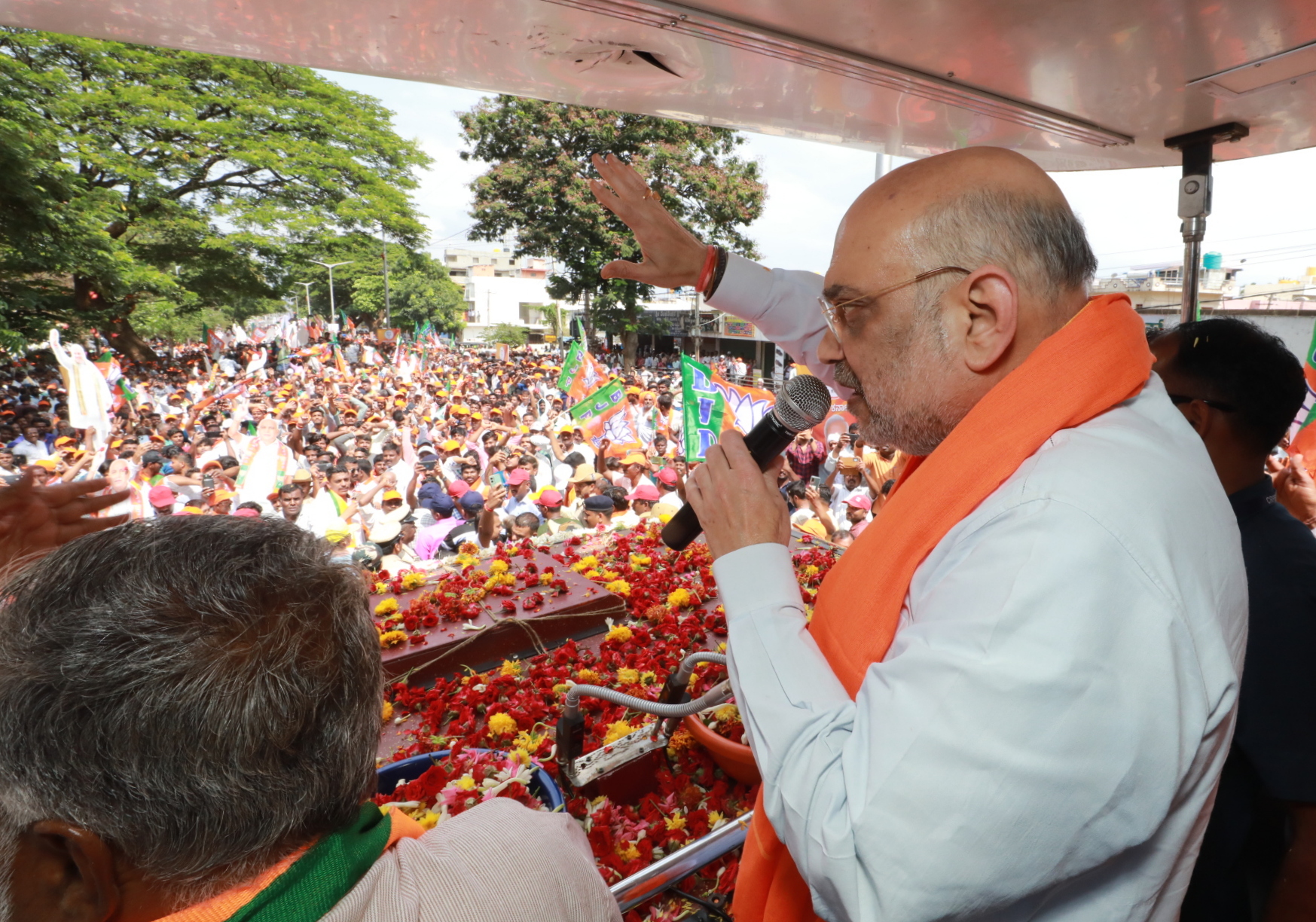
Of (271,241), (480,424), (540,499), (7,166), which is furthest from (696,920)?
(271,241)

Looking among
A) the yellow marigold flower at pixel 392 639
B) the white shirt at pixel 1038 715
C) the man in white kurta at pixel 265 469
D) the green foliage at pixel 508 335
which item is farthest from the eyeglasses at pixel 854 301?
the green foliage at pixel 508 335

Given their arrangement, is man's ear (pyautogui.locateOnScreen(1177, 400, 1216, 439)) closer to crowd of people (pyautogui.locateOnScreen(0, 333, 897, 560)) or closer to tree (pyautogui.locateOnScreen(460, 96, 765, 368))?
crowd of people (pyautogui.locateOnScreen(0, 333, 897, 560))

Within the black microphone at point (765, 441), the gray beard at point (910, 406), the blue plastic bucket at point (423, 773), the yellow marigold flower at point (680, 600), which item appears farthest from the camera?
the yellow marigold flower at point (680, 600)

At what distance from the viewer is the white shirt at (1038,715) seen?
73 cm

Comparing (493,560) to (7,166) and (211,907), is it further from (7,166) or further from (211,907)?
(7,166)

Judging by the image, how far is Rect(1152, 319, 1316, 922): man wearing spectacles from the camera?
1455 mm

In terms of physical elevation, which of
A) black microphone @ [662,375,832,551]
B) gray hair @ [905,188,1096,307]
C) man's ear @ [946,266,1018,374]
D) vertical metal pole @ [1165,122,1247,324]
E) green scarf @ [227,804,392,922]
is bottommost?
green scarf @ [227,804,392,922]

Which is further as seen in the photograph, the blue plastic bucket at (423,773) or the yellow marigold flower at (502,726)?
the yellow marigold flower at (502,726)

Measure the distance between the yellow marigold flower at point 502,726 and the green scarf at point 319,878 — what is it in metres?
1.25

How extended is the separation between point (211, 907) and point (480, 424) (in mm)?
11585

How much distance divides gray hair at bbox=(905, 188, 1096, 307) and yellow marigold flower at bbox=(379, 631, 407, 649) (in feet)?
7.60

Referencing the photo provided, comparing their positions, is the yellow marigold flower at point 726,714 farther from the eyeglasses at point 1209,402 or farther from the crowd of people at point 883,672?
the eyeglasses at point 1209,402

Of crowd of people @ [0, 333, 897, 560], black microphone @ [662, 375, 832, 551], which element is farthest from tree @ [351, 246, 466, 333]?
black microphone @ [662, 375, 832, 551]

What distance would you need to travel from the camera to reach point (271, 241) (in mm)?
20625
